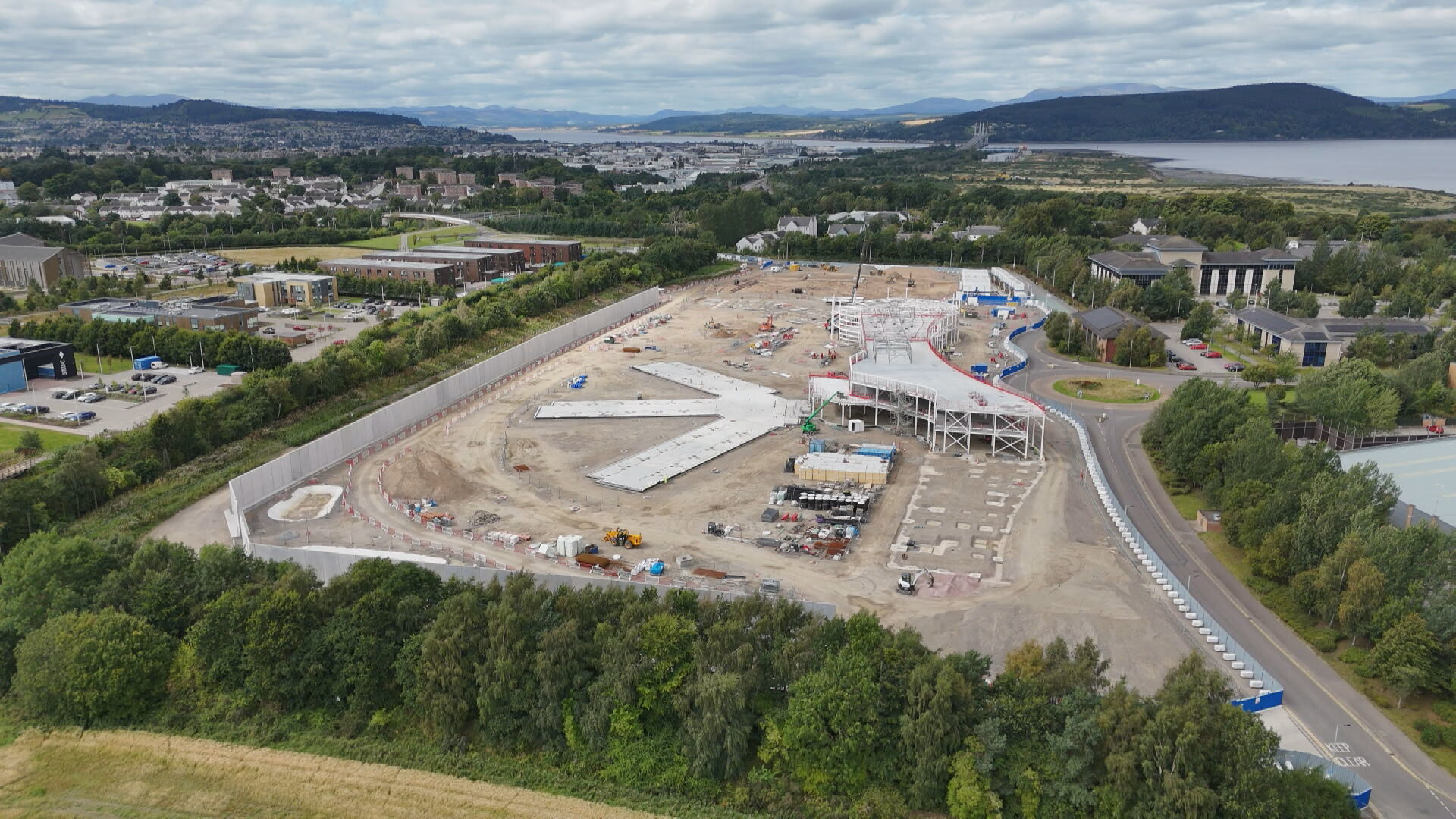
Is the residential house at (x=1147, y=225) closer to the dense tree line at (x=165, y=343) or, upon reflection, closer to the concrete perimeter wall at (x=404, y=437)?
the concrete perimeter wall at (x=404, y=437)

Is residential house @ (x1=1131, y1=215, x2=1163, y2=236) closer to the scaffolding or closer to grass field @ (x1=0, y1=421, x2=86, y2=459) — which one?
the scaffolding

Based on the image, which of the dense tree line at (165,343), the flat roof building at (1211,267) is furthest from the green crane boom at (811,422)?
the flat roof building at (1211,267)

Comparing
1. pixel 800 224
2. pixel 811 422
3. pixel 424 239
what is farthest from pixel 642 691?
pixel 800 224

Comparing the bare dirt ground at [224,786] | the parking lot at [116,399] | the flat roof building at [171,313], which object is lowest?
the bare dirt ground at [224,786]

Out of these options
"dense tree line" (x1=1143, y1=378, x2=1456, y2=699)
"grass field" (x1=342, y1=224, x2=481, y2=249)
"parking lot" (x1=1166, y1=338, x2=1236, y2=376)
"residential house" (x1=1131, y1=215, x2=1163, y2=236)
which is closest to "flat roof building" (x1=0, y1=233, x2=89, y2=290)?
"grass field" (x1=342, y1=224, x2=481, y2=249)

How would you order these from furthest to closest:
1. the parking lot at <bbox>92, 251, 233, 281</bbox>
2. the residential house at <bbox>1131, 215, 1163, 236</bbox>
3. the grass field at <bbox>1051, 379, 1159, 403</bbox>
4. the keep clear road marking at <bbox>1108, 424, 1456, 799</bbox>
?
the residential house at <bbox>1131, 215, 1163, 236</bbox>
the parking lot at <bbox>92, 251, 233, 281</bbox>
the grass field at <bbox>1051, 379, 1159, 403</bbox>
the keep clear road marking at <bbox>1108, 424, 1456, 799</bbox>

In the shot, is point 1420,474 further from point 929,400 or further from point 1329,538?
point 929,400
